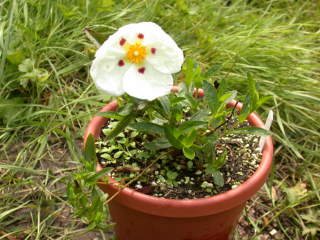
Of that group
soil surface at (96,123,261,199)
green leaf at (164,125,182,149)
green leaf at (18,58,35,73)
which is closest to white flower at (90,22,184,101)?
green leaf at (164,125,182,149)

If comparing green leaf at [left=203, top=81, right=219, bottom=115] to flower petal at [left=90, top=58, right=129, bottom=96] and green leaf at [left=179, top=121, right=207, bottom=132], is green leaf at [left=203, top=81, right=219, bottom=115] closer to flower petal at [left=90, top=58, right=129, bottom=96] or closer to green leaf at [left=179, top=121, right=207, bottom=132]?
green leaf at [left=179, top=121, right=207, bottom=132]

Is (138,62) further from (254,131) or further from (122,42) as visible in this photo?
(254,131)

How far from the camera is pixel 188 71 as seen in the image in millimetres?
1389

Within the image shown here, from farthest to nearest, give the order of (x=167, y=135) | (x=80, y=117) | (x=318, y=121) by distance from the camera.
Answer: (x=318, y=121) < (x=80, y=117) < (x=167, y=135)

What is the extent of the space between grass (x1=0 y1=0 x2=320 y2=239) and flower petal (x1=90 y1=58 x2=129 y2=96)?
2.19 ft

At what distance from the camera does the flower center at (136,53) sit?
1214 millimetres

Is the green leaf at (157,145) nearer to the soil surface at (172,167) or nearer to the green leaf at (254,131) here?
the soil surface at (172,167)

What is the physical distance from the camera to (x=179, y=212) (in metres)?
1.32

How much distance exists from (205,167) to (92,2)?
1.24 m

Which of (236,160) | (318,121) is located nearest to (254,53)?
(318,121)

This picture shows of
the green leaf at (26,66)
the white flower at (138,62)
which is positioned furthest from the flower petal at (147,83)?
the green leaf at (26,66)

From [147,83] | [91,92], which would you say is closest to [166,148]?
[147,83]

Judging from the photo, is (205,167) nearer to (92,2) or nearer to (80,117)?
(80,117)

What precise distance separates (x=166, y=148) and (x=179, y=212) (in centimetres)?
22
